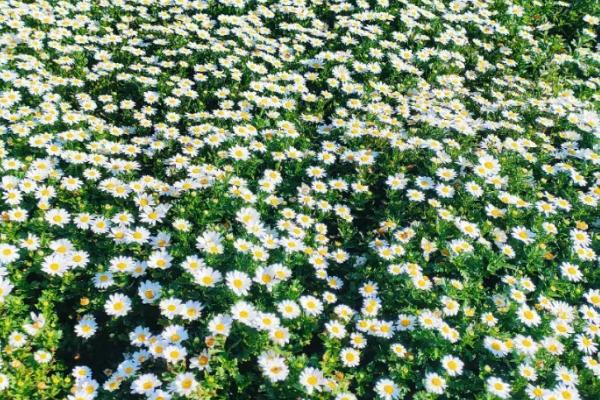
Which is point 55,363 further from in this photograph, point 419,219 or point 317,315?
point 419,219

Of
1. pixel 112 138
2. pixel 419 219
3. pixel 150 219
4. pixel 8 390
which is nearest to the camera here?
pixel 8 390

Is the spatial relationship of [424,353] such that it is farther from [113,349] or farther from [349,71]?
[349,71]

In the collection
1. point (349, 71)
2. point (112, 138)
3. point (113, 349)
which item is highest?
point (349, 71)

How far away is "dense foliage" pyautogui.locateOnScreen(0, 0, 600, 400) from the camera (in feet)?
12.6

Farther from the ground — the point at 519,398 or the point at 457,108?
the point at 457,108

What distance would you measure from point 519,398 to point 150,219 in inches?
117

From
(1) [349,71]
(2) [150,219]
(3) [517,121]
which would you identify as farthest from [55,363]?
(3) [517,121]

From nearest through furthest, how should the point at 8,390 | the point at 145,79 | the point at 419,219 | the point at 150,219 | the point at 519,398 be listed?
the point at 8,390 < the point at 519,398 < the point at 150,219 < the point at 419,219 < the point at 145,79

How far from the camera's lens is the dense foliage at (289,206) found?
12.6ft

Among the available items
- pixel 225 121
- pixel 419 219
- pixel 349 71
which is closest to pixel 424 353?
pixel 419 219

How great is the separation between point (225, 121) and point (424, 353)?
3137mm

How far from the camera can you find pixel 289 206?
16.9 ft

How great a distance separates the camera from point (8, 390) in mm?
3574

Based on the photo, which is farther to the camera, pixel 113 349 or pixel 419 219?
pixel 419 219
